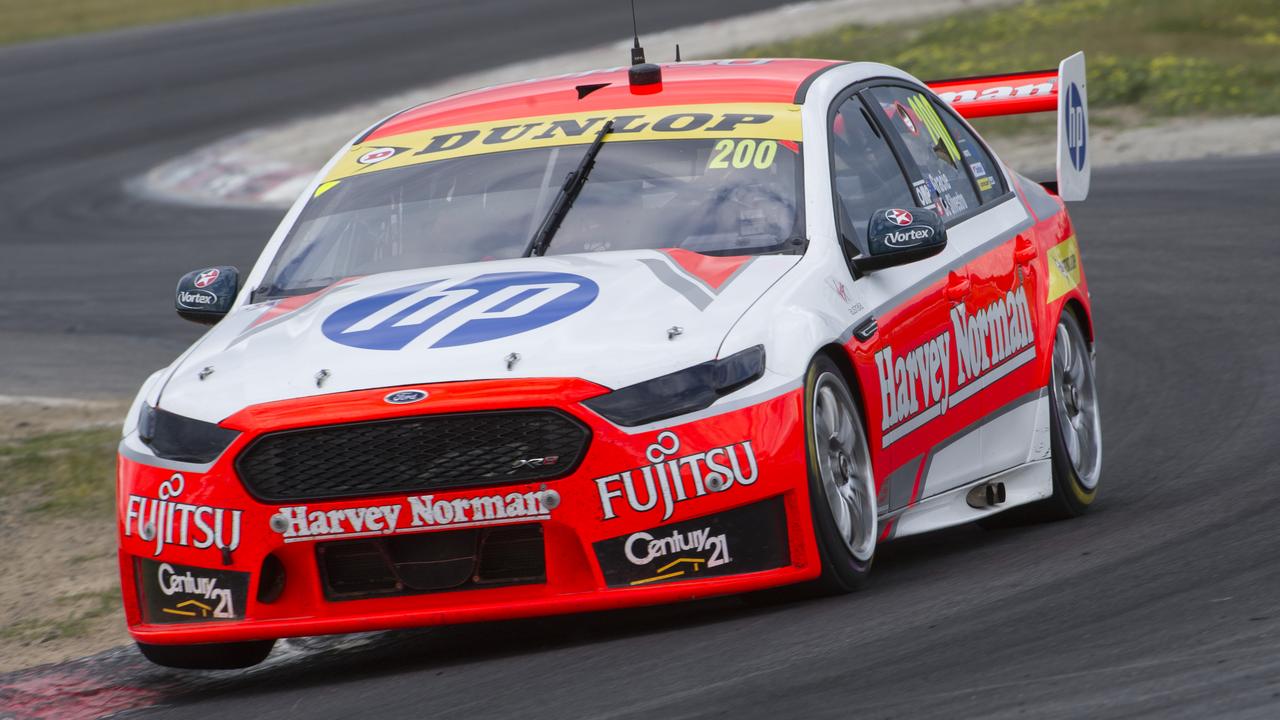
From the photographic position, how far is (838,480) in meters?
5.50

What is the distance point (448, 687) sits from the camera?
193 inches

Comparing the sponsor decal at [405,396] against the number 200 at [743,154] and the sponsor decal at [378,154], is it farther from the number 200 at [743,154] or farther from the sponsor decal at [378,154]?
the sponsor decal at [378,154]

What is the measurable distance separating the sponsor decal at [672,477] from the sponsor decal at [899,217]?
1133 mm

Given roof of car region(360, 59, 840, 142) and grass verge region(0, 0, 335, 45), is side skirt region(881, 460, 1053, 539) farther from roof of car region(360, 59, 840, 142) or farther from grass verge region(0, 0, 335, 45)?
grass verge region(0, 0, 335, 45)

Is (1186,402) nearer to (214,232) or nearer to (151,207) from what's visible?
(214,232)

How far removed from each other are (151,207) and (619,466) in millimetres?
13623

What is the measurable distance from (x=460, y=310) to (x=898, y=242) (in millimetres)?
1275

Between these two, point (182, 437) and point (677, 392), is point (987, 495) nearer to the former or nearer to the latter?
point (677, 392)

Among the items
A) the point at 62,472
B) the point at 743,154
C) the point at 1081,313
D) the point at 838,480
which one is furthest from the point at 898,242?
the point at 62,472

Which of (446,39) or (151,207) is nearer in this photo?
(151,207)

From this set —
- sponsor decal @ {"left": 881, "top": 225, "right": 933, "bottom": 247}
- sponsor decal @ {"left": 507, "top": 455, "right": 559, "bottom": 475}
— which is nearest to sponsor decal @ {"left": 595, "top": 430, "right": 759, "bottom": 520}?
sponsor decal @ {"left": 507, "top": 455, "right": 559, "bottom": 475}

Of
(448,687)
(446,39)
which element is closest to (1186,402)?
(448,687)

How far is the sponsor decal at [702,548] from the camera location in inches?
201

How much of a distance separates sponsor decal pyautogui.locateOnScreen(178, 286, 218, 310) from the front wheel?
1876 mm
